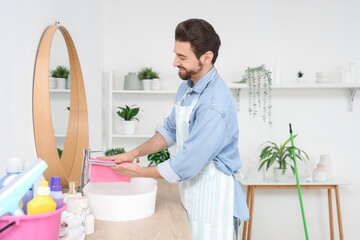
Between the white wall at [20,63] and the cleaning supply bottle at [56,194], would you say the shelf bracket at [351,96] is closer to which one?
the white wall at [20,63]

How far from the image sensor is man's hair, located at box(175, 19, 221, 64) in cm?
157

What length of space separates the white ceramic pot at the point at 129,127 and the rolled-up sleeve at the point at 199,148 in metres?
1.67

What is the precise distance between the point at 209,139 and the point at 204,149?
0.14ft

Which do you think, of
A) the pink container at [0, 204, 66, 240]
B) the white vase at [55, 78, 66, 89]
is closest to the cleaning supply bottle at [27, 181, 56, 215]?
the pink container at [0, 204, 66, 240]

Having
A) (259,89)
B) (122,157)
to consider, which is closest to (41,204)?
(122,157)

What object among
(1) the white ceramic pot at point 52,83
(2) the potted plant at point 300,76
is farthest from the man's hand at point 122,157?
(2) the potted plant at point 300,76

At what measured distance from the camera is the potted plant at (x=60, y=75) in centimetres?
174

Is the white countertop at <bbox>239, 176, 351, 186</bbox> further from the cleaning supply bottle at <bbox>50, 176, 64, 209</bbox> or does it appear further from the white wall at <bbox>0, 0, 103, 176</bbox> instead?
the cleaning supply bottle at <bbox>50, 176, 64, 209</bbox>

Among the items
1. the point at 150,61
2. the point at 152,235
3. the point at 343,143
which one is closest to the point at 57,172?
the point at 152,235

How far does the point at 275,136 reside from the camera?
11.3ft

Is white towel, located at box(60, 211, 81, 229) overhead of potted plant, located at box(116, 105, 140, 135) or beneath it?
beneath

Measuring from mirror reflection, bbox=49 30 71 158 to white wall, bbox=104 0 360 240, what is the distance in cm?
148

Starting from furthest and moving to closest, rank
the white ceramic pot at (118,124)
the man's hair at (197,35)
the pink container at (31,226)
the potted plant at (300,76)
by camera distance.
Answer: the white ceramic pot at (118,124)
the potted plant at (300,76)
the man's hair at (197,35)
the pink container at (31,226)

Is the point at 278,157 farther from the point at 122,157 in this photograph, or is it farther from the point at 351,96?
the point at 122,157
